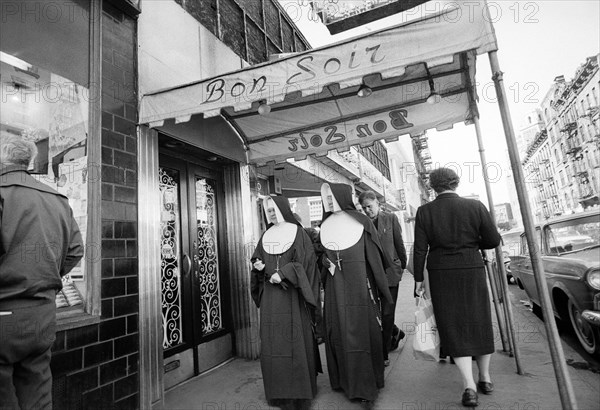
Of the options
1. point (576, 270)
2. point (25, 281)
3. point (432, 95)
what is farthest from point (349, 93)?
point (25, 281)

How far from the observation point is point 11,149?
1.97 meters

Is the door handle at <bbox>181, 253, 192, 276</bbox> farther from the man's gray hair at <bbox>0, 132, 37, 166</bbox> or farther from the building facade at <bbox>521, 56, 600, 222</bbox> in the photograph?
the building facade at <bbox>521, 56, 600, 222</bbox>

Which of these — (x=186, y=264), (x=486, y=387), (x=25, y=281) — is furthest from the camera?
(x=186, y=264)

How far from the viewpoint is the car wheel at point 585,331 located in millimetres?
3561

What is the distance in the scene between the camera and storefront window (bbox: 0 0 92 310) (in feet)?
8.37

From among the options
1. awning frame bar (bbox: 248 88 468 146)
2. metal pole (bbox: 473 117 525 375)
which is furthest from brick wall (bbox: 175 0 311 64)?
metal pole (bbox: 473 117 525 375)

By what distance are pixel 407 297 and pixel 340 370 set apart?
580 cm

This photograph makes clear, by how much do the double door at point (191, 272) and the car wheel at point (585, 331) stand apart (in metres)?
4.16

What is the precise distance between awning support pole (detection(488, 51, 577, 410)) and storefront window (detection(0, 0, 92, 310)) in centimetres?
330

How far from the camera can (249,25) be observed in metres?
6.61

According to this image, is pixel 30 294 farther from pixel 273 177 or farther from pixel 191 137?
pixel 273 177

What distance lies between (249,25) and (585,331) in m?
7.09

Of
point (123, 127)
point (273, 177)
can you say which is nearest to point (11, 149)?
point (123, 127)

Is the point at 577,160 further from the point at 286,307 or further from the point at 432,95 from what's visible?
the point at 286,307
